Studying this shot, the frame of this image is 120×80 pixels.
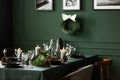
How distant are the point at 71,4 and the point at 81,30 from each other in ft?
1.66

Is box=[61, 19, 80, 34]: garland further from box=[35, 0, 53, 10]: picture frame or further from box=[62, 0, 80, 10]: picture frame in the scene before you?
box=[35, 0, 53, 10]: picture frame

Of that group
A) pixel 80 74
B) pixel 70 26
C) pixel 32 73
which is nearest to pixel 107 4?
pixel 70 26

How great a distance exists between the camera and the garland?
5.89 metres

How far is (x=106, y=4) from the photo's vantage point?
5.74 metres

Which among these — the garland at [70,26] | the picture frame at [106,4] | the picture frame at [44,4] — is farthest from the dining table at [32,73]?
the picture frame at [44,4]

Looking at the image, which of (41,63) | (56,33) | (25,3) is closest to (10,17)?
(25,3)

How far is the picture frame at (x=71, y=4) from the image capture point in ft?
19.4

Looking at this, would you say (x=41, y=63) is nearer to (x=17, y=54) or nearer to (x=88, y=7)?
(x=17, y=54)

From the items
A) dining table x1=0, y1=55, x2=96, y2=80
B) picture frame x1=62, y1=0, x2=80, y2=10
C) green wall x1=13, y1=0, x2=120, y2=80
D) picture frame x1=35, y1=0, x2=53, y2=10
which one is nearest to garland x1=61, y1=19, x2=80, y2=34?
green wall x1=13, y1=0, x2=120, y2=80

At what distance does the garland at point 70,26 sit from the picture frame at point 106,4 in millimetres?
455

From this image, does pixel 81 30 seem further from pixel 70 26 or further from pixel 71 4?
pixel 71 4

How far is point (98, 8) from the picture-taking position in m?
5.80

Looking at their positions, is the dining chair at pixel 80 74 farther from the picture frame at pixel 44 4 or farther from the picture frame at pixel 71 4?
the picture frame at pixel 44 4

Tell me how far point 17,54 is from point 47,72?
102 cm
